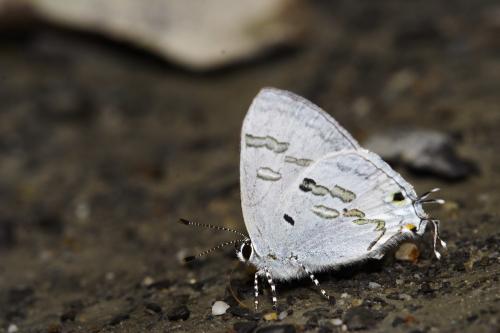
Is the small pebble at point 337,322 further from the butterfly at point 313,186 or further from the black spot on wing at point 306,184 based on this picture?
the black spot on wing at point 306,184

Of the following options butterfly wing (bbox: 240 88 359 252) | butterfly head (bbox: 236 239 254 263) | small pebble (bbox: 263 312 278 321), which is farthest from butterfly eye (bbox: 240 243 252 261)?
small pebble (bbox: 263 312 278 321)

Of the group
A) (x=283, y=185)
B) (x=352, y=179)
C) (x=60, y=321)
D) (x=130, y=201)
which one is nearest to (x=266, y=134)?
(x=283, y=185)

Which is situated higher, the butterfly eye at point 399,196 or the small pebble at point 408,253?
the butterfly eye at point 399,196

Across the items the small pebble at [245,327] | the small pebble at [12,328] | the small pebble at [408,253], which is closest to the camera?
the small pebble at [245,327]

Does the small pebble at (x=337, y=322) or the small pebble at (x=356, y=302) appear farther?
the small pebble at (x=356, y=302)

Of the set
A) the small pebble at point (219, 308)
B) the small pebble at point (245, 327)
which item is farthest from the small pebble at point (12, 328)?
the small pebble at point (245, 327)

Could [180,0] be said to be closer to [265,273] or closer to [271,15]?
[271,15]

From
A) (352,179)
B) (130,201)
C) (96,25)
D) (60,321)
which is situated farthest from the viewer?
(96,25)

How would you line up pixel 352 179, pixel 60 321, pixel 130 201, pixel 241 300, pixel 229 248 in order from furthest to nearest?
pixel 130 201, pixel 229 248, pixel 60 321, pixel 241 300, pixel 352 179
